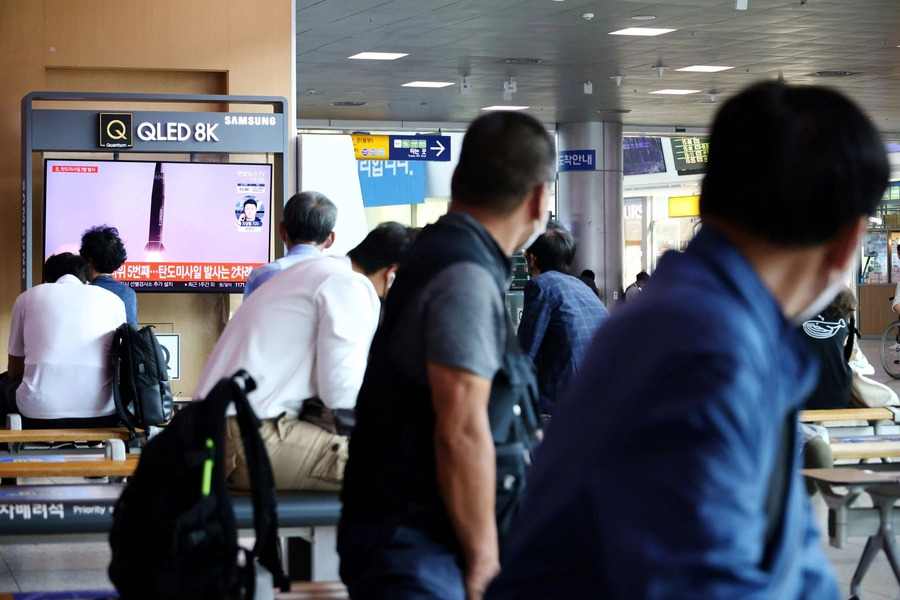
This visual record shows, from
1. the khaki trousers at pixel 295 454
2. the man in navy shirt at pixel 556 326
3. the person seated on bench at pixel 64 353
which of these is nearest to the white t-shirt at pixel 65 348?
the person seated on bench at pixel 64 353

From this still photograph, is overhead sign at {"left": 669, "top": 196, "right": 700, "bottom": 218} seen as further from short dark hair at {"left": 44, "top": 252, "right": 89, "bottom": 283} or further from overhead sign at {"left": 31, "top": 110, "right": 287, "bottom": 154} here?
short dark hair at {"left": 44, "top": 252, "right": 89, "bottom": 283}

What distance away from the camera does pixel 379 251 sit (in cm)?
355

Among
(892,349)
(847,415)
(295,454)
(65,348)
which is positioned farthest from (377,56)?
(295,454)

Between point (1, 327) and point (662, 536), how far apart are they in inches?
269

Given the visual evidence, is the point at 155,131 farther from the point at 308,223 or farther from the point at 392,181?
the point at 392,181

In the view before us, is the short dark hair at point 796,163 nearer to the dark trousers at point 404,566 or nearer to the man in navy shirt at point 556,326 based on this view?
the dark trousers at point 404,566

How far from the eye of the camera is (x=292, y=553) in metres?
3.34

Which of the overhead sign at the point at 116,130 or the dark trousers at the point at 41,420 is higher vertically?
the overhead sign at the point at 116,130

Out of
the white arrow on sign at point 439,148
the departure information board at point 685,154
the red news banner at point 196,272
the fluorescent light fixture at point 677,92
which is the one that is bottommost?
the red news banner at point 196,272

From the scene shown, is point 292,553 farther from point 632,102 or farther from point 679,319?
point 632,102

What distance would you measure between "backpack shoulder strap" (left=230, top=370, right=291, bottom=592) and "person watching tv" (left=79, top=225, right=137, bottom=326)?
4270 millimetres

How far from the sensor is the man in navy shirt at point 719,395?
2.79ft

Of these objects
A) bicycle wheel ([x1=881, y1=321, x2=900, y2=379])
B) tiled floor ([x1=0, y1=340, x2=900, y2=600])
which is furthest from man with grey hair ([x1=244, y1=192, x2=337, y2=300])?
bicycle wheel ([x1=881, y1=321, x2=900, y2=379])

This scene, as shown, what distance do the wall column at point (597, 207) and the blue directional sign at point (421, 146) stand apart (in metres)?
3.67
